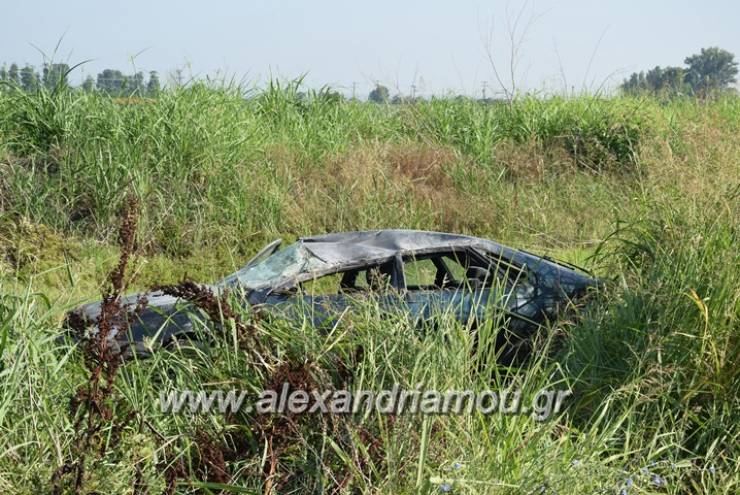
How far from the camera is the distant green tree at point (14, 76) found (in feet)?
45.6

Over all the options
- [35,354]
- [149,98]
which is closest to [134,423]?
[35,354]

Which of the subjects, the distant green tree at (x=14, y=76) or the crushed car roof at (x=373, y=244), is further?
the distant green tree at (x=14, y=76)

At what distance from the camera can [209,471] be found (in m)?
4.53

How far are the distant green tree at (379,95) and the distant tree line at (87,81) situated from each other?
550 cm

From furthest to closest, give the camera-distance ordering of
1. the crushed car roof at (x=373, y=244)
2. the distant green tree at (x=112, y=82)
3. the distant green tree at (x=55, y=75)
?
the distant green tree at (x=112, y=82) < the distant green tree at (x=55, y=75) < the crushed car roof at (x=373, y=244)

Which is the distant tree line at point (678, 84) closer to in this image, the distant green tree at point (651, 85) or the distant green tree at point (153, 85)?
the distant green tree at point (651, 85)

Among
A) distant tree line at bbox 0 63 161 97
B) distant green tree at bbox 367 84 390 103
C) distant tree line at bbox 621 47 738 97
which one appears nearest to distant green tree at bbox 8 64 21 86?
distant tree line at bbox 0 63 161 97

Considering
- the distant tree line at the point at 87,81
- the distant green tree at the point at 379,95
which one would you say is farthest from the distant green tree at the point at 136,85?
the distant green tree at the point at 379,95

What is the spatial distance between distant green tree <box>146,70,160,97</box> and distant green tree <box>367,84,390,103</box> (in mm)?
5435

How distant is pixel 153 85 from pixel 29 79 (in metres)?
1.66

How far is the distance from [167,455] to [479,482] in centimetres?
148

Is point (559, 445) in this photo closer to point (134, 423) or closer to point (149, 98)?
point (134, 423)

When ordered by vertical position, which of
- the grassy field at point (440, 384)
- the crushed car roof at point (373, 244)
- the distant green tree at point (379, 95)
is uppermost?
the distant green tree at point (379, 95)

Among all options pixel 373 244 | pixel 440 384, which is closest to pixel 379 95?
pixel 373 244
